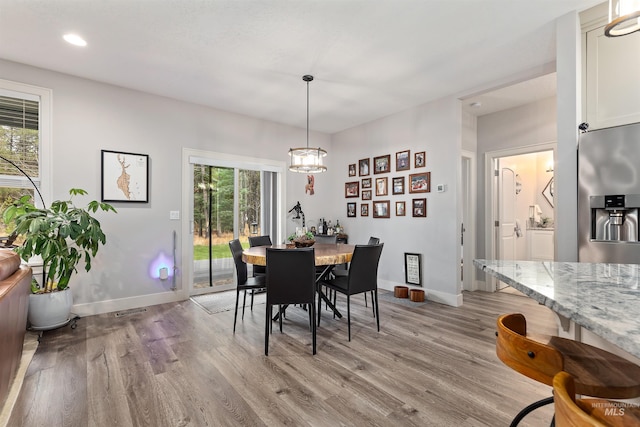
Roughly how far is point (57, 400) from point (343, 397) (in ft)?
5.78

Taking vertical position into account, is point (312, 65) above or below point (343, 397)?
above

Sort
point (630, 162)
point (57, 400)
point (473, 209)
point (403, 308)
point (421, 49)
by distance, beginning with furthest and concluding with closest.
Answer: point (473, 209) < point (403, 308) < point (421, 49) < point (630, 162) < point (57, 400)

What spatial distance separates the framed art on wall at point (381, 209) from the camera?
4738 millimetres

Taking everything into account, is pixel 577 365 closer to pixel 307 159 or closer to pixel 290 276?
pixel 290 276

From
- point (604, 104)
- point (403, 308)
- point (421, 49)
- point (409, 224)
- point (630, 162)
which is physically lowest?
point (403, 308)

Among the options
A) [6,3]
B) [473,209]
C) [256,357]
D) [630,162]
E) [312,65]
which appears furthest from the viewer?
[473,209]

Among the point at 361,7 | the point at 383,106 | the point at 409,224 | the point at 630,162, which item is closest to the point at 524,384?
the point at 630,162

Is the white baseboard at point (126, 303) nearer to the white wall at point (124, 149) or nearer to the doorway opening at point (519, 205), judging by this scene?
the white wall at point (124, 149)

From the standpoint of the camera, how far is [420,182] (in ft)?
14.0

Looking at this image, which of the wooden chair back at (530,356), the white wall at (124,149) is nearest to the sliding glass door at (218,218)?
the white wall at (124,149)

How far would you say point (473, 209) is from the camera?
4668 millimetres

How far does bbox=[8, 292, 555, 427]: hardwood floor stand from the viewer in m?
1.72

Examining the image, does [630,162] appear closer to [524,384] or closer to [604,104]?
[604,104]

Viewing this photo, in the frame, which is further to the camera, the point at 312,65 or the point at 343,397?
the point at 312,65
